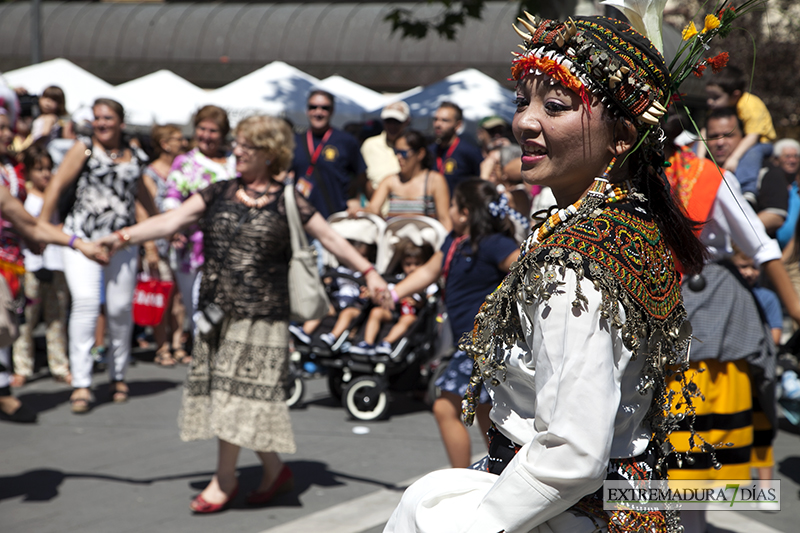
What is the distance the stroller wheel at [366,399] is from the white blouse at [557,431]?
17.1 ft

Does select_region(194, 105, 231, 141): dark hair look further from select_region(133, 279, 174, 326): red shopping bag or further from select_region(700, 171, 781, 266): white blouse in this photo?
select_region(700, 171, 781, 266): white blouse

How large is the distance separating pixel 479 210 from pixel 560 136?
2.89 meters

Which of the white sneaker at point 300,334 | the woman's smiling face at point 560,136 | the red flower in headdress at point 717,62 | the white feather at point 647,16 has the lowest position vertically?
the white sneaker at point 300,334

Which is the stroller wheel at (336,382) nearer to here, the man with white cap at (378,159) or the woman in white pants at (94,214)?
the woman in white pants at (94,214)

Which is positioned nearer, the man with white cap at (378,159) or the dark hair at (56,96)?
the dark hair at (56,96)

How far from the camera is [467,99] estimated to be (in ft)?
40.4

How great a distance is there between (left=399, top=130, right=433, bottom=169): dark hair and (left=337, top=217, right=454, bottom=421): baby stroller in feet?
2.90

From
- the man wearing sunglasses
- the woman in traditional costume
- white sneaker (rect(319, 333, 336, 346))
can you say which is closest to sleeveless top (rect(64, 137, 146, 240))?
white sneaker (rect(319, 333, 336, 346))

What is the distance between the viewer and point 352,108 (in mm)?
13016

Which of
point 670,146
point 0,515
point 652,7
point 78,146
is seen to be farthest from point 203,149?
point 652,7

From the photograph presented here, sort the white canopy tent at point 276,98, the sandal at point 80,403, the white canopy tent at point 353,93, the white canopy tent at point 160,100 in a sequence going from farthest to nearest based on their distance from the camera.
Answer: the white canopy tent at point 353,93, the white canopy tent at point 160,100, the white canopy tent at point 276,98, the sandal at point 80,403

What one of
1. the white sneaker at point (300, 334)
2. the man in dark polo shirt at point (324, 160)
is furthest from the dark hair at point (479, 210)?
the man in dark polo shirt at point (324, 160)

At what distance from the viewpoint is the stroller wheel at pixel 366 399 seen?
695 centimetres

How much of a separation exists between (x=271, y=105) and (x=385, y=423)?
721 cm
